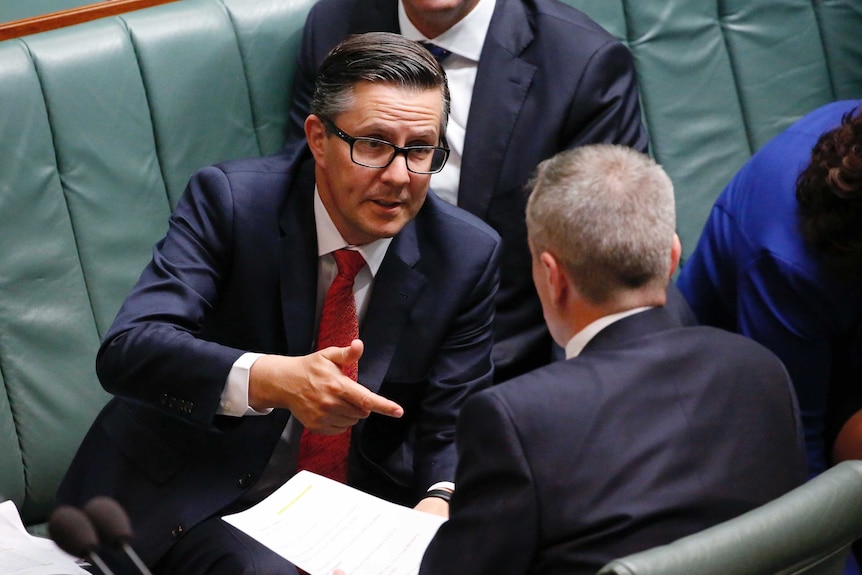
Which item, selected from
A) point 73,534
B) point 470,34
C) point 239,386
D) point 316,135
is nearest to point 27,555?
point 239,386

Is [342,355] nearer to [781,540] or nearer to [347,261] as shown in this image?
[347,261]

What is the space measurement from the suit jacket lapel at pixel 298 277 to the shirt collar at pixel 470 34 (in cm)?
61

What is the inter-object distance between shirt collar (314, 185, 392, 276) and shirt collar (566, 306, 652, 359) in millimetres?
619

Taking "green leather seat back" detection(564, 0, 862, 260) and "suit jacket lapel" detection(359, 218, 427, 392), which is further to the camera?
"green leather seat back" detection(564, 0, 862, 260)

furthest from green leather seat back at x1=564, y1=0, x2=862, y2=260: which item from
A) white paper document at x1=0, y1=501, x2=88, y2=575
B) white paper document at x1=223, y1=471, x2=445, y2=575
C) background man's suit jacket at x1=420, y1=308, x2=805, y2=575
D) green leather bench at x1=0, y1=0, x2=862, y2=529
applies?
white paper document at x1=0, y1=501, x2=88, y2=575

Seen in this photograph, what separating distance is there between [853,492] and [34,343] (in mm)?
1609

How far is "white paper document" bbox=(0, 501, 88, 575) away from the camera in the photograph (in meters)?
1.59

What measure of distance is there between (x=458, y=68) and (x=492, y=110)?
5.1 inches

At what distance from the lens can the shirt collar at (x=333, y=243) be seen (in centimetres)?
194

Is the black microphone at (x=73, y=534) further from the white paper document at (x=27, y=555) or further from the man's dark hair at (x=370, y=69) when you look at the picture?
the man's dark hair at (x=370, y=69)

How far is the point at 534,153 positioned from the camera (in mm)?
2338

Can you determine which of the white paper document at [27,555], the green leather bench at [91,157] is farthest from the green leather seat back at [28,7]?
the white paper document at [27,555]

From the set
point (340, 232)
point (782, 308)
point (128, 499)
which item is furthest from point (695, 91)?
point (128, 499)

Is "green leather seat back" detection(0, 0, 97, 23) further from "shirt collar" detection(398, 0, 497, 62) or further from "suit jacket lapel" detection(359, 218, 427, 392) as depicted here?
"suit jacket lapel" detection(359, 218, 427, 392)
